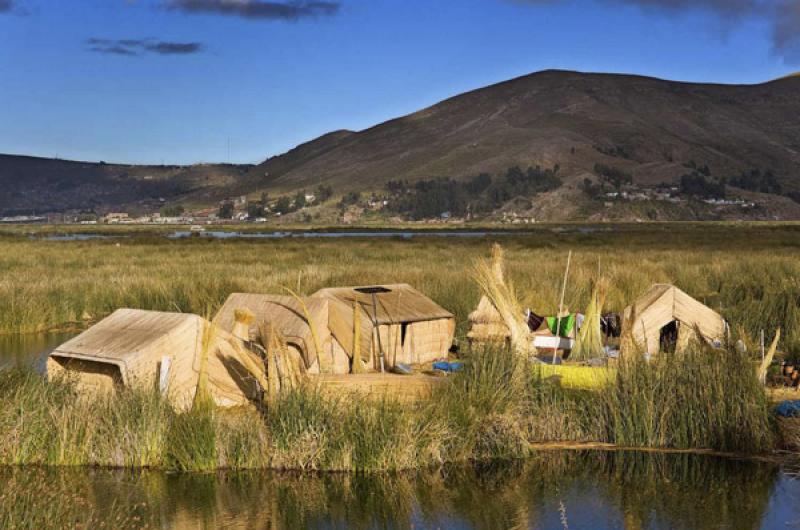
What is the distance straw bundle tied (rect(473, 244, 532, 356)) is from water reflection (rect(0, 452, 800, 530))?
2.36 metres

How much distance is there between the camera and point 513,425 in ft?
34.4

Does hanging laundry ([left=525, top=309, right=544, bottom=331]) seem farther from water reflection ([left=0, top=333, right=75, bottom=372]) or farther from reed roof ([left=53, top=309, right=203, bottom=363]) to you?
water reflection ([left=0, top=333, right=75, bottom=372])

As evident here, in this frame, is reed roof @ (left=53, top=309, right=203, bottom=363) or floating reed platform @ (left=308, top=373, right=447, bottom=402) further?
reed roof @ (left=53, top=309, right=203, bottom=363)

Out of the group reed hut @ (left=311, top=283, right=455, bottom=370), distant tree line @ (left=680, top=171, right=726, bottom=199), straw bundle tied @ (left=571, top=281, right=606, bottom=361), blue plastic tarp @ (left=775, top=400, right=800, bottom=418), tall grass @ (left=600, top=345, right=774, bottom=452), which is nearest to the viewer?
tall grass @ (left=600, top=345, right=774, bottom=452)

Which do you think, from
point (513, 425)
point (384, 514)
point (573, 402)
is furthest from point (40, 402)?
point (573, 402)

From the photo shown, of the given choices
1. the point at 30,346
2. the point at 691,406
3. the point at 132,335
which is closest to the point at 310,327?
the point at 132,335

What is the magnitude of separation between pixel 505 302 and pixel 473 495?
3869 mm

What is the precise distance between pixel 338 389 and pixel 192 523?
2.64 metres

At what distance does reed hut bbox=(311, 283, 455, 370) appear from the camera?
1407cm

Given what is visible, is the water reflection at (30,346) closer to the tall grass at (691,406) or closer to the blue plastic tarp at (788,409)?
the tall grass at (691,406)

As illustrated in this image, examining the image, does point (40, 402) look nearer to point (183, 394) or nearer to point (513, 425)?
point (183, 394)

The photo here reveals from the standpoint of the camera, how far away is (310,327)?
1272cm

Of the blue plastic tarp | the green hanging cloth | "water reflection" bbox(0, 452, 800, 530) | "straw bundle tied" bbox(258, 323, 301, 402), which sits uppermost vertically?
"straw bundle tied" bbox(258, 323, 301, 402)

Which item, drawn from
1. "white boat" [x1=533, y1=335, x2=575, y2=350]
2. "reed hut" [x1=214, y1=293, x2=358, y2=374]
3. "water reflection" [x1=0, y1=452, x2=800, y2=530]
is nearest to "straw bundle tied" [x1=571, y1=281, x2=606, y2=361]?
"white boat" [x1=533, y1=335, x2=575, y2=350]
